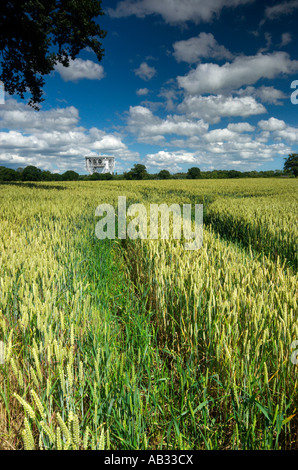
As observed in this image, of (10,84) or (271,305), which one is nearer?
(271,305)

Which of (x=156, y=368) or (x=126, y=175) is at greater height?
(x=126, y=175)

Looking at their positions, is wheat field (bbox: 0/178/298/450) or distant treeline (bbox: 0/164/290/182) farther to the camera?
distant treeline (bbox: 0/164/290/182)

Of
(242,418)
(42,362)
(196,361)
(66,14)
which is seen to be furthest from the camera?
(66,14)

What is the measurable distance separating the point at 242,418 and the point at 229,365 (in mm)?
235

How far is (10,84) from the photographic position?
629 inches

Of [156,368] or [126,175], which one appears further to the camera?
[126,175]

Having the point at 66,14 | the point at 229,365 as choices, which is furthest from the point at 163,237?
the point at 66,14

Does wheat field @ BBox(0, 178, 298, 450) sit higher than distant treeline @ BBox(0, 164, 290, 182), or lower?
lower

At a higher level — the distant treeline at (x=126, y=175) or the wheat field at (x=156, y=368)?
the distant treeline at (x=126, y=175)

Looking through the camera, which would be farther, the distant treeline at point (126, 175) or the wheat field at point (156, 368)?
the distant treeline at point (126, 175)

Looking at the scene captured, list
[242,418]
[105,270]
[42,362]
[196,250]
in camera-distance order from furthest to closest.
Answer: [105,270]
[196,250]
[42,362]
[242,418]
